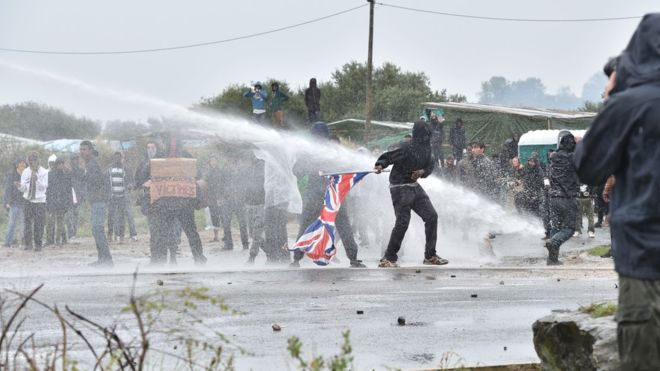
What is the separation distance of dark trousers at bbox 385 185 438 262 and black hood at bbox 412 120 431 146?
1.89 feet

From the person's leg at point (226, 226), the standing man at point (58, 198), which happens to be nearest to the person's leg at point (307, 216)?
the person's leg at point (226, 226)

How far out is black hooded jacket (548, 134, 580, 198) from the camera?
1573 cm

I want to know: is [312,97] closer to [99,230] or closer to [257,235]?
[257,235]

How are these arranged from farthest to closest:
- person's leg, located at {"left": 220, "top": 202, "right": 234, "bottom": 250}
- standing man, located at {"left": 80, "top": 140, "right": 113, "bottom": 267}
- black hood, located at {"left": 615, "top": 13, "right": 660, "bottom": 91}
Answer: person's leg, located at {"left": 220, "top": 202, "right": 234, "bottom": 250}
standing man, located at {"left": 80, "top": 140, "right": 113, "bottom": 267}
black hood, located at {"left": 615, "top": 13, "right": 660, "bottom": 91}

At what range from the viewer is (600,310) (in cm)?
588

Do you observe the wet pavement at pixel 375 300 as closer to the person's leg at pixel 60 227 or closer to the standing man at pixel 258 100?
the person's leg at pixel 60 227

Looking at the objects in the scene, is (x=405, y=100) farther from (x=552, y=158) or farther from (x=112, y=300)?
(x=112, y=300)

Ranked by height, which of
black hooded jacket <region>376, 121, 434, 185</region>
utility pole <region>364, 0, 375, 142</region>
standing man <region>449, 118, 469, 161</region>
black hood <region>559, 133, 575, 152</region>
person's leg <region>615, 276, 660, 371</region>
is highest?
utility pole <region>364, 0, 375, 142</region>

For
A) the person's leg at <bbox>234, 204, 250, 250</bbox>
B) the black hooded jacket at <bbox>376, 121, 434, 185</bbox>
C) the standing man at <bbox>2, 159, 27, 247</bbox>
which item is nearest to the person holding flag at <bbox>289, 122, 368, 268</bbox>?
the black hooded jacket at <bbox>376, 121, 434, 185</bbox>

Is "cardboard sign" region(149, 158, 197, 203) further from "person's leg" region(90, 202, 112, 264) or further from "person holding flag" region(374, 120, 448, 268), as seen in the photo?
"person holding flag" region(374, 120, 448, 268)

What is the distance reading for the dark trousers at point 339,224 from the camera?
15.2 metres

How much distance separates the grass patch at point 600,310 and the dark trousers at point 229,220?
48.6 feet

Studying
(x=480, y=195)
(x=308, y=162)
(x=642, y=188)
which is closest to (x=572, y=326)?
(x=642, y=188)

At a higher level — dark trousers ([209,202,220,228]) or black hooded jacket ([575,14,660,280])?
black hooded jacket ([575,14,660,280])
